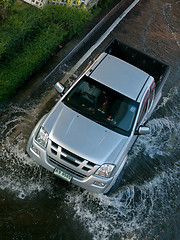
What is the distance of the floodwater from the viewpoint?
647cm

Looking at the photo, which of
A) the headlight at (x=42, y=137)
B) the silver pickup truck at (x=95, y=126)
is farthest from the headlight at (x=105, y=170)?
the headlight at (x=42, y=137)

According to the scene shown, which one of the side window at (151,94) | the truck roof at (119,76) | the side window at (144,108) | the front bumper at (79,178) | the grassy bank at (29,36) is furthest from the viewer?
the grassy bank at (29,36)

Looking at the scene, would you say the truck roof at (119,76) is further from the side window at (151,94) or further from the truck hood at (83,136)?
the truck hood at (83,136)

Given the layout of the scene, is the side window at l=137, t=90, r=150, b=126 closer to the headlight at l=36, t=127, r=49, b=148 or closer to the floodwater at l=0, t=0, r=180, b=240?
the floodwater at l=0, t=0, r=180, b=240

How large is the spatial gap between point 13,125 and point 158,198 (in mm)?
3436

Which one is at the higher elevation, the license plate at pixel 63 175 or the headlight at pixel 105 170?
the headlight at pixel 105 170

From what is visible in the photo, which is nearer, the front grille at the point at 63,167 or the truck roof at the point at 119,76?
the front grille at the point at 63,167

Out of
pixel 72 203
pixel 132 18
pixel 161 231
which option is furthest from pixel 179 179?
pixel 132 18

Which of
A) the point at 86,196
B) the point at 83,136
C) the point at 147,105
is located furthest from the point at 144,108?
the point at 86,196

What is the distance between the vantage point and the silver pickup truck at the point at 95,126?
6328 millimetres

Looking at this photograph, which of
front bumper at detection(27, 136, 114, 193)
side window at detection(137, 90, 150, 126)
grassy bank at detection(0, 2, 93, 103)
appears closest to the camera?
front bumper at detection(27, 136, 114, 193)

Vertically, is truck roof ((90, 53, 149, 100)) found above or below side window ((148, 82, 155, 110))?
above

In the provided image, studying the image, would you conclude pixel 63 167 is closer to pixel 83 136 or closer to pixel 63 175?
pixel 63 175

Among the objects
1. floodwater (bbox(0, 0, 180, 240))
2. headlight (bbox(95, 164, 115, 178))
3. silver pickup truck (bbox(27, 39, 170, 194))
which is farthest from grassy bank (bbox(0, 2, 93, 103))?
headlight (bbox(95, 164, 115, 178))
